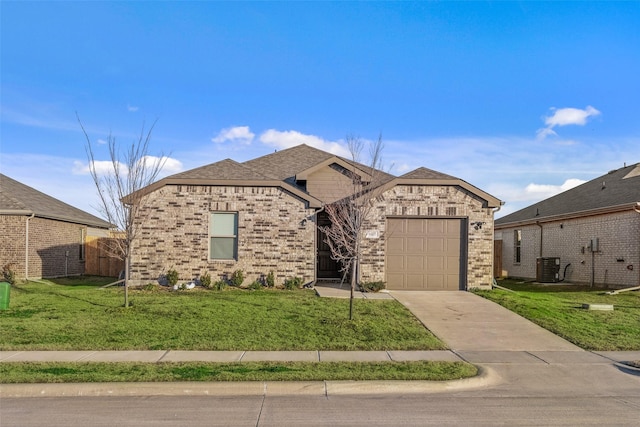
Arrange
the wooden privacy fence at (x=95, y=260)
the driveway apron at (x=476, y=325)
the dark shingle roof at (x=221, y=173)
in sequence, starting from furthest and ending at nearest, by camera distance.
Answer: the wooden privacy fence at (x=95, y=260) < the dark shingle roof at (x=221, y=173) < the driveway apron at (x=476, y=325)

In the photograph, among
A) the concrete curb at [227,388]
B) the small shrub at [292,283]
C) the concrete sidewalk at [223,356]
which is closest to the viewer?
the concrete curb at [227,388]

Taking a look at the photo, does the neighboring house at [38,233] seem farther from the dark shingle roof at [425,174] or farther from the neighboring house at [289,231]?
the dark shingle roof at [425,174]

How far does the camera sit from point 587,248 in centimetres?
1994

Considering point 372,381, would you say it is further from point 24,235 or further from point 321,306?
point 24,235

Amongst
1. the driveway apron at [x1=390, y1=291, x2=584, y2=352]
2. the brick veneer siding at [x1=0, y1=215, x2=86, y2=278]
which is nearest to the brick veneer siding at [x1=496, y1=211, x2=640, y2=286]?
the driveway apron at [x1=390, y1=291, x2=584, y2=352]

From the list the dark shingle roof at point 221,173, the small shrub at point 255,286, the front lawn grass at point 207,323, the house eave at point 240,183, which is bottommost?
the front lawn grass at point 207,323

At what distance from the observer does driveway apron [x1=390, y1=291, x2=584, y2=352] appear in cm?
1013

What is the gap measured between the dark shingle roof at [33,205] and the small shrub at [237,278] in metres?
8.74

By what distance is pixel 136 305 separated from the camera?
42.0ft

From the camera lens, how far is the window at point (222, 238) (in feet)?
54.0

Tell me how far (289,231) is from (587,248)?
1212 centimetres

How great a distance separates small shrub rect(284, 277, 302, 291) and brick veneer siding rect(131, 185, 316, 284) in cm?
17

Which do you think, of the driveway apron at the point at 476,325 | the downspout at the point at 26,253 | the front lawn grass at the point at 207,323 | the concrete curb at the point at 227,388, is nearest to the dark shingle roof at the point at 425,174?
the driveway apron at the point at 476,325

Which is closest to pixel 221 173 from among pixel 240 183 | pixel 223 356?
pixel 240 183
